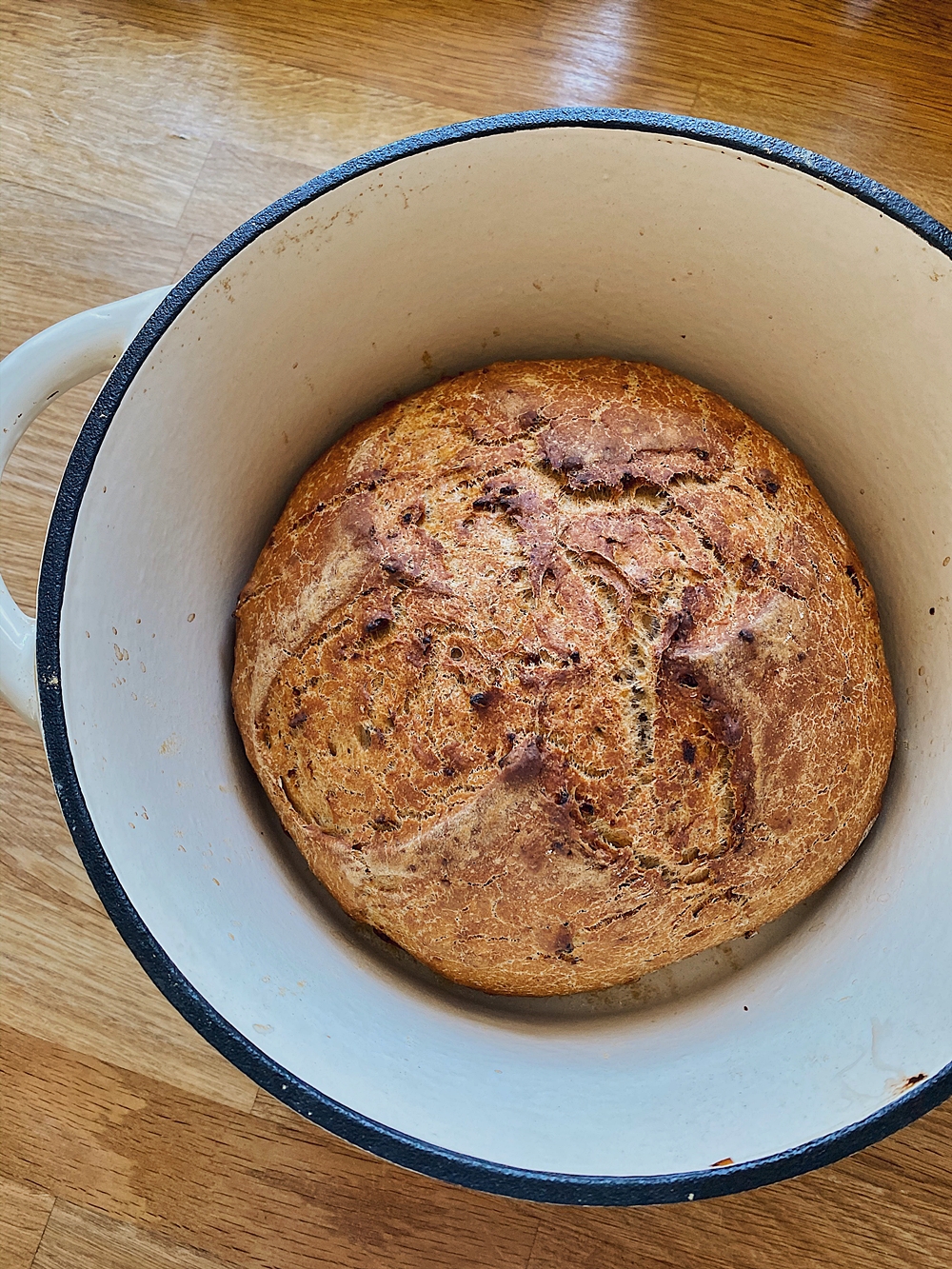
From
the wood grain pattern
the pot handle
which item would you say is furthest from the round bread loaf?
the wood grain pattern

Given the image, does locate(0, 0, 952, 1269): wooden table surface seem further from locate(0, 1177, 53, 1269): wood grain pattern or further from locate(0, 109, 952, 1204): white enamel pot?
locate(0, 109, 952, 1204): white enamel pot

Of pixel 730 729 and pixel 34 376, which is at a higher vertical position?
pixel 34 376

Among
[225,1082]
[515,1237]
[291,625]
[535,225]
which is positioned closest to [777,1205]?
[515,1237]

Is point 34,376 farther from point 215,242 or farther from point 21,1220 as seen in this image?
point 21,1220

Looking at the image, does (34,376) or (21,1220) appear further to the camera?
(21,1220)

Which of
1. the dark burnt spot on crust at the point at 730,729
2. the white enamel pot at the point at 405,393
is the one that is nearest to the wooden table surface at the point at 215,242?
the white enamel pot at the point at 405,393

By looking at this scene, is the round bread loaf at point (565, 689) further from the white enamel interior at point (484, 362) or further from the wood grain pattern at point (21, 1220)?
the wood grain pattern at point (21, 1220)

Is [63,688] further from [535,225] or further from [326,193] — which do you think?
[535,225]

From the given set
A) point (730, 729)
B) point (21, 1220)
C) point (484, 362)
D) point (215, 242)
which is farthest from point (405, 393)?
point (21, 1220)
